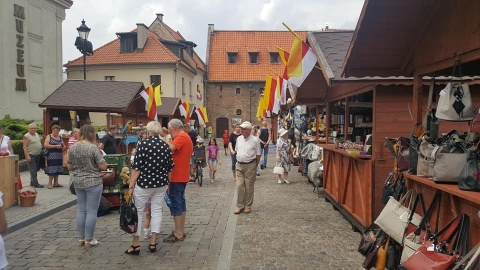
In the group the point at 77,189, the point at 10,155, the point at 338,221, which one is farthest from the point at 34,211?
the point at 338,221

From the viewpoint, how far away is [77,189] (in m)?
6.61

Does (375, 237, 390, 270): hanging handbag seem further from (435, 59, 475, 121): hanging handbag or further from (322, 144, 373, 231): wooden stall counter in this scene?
(322, 144, 373, 231): wooden stall counter

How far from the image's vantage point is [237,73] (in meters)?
52.1

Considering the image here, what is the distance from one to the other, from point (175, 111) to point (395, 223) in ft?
75.1

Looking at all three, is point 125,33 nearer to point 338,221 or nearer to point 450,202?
point 338,221

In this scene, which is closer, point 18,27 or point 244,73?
point 18,27

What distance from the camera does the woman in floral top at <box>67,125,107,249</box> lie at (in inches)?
257

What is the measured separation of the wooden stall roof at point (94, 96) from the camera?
16.3 m

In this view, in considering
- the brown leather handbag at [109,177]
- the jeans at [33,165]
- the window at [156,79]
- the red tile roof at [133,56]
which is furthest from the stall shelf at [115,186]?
the window at [156,79]

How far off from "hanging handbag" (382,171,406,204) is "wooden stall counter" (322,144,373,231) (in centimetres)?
133

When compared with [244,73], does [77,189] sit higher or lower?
lower

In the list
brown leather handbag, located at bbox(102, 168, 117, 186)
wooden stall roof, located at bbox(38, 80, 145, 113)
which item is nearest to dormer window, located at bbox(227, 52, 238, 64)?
wooden stall roof, located at bbox(38, 80, 145, 113)

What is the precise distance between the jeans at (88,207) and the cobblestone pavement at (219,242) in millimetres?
306

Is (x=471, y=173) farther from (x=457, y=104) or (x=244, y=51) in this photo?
(x=244, y=51)
